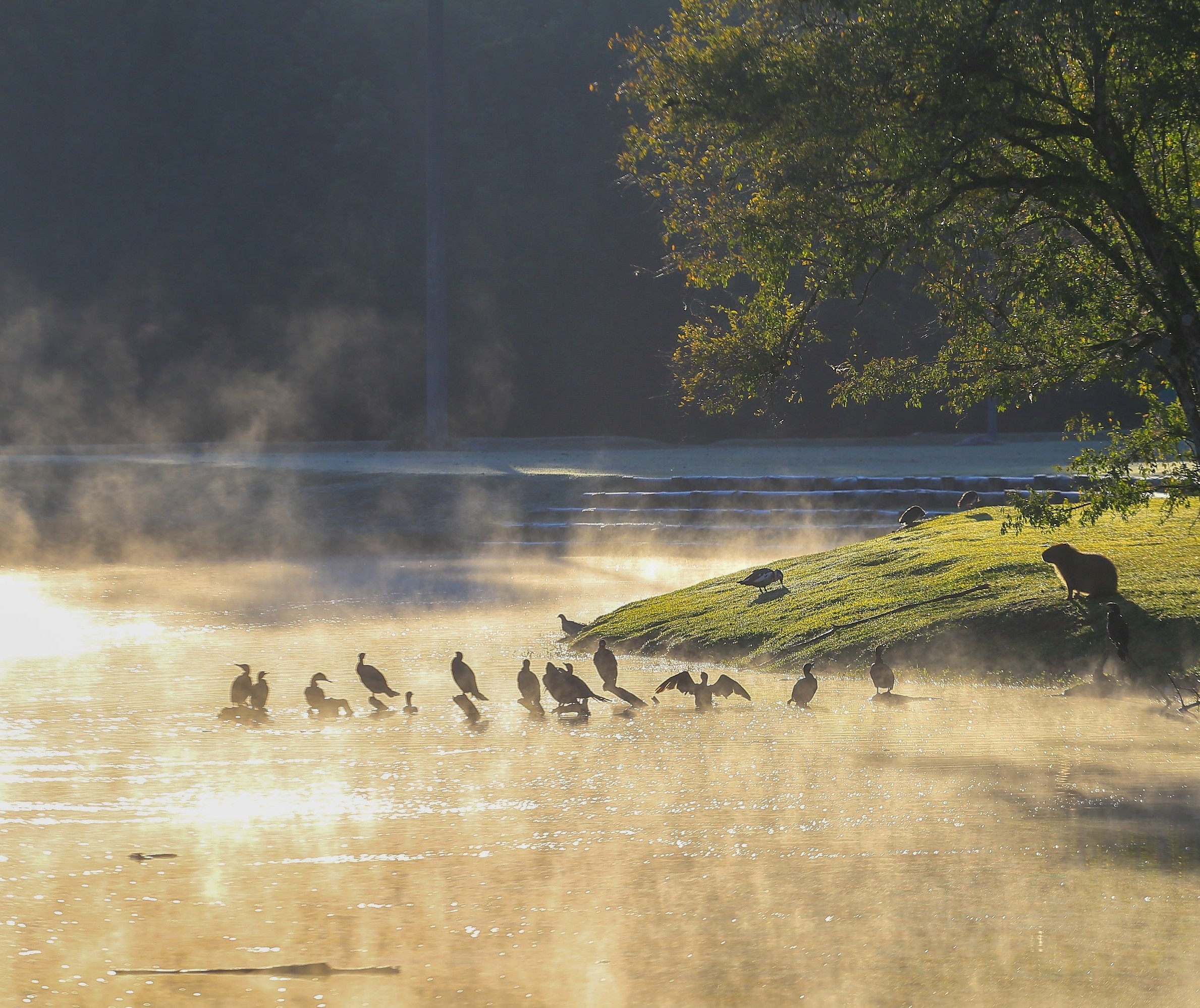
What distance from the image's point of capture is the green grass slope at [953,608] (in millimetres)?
13609

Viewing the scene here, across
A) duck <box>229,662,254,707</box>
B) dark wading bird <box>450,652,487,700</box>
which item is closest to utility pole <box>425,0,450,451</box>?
dark wading bird <box>450,652,487,700</box>

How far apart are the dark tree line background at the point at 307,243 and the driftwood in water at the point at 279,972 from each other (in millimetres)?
47538

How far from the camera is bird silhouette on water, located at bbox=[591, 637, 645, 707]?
1270cm

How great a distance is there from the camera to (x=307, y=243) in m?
55.4

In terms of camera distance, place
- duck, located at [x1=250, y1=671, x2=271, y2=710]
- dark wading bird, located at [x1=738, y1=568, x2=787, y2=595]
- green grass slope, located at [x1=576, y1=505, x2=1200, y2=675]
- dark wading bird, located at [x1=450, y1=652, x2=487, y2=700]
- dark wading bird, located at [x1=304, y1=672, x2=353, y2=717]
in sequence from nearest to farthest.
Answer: duck, located at [x1=250, y1=671, x2=271, y2=710]
dark wading bird, located at [x1=304, y1=672, x2=353, y2=717]
dark wading bird, located at [x1=450, y1=652, x2=487, y2=700]
green grass slope, located at [x1=576, y1=505, x2=1200, y2=675]
dark wading bird, located at [x1=738, y1=568, x2=787, y2=595]

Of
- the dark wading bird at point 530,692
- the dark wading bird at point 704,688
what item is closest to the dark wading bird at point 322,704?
the dark wading bird at point 530,692

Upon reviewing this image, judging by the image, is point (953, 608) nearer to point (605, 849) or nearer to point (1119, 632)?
point (1119, 632)

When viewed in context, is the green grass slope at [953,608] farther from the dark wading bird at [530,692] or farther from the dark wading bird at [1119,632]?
the dark wading bird at [530,692]

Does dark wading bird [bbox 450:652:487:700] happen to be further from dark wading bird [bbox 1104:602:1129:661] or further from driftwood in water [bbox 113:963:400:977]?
driftwood in water [bbox 113:963:400:977]

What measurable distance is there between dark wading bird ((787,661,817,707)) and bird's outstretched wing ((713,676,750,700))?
0.44m

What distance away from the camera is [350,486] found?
3600 centimetres

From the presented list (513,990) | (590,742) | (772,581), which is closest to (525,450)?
(772,581)

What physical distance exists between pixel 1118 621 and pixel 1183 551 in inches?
137

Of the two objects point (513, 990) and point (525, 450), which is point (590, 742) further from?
point (525, 450)
